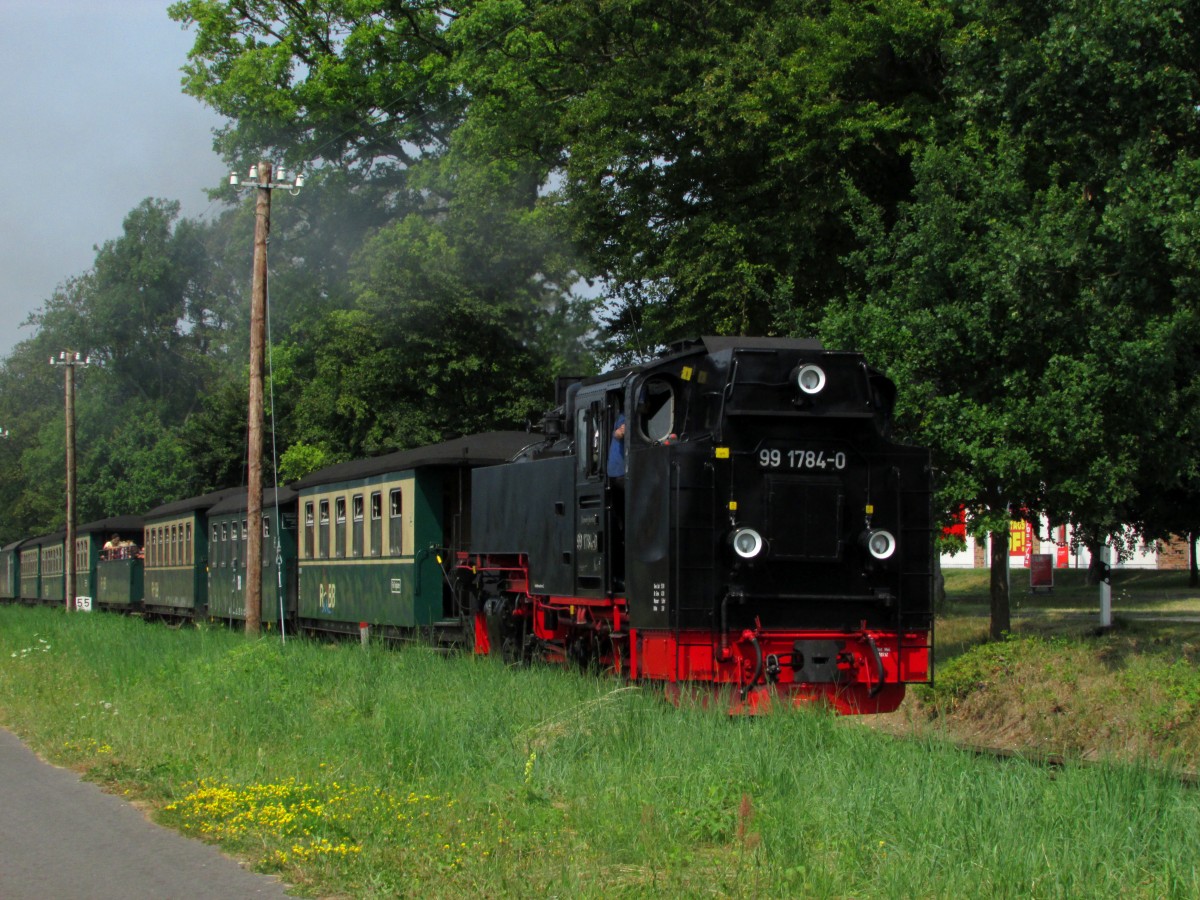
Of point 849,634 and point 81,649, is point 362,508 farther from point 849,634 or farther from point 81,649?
point 849,634

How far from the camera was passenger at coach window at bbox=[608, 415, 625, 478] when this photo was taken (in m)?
13.2

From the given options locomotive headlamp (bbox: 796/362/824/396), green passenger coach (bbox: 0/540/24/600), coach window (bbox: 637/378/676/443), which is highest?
locomotive headlamp (bbox: 796/362/824/396)

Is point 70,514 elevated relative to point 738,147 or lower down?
lower down

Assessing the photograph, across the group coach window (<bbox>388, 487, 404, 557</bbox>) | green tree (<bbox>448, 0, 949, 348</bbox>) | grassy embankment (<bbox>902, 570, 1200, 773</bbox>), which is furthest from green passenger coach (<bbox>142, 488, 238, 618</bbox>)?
grassy embankment (<bbox>902, 570, 1200, 773</bbox>)

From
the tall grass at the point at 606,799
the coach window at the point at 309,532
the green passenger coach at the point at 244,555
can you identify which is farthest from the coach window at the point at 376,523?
the tall grass at the point at 606,799

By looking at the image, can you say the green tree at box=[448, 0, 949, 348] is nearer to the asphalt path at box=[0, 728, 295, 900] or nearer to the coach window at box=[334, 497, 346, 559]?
the coach window at box=[334, 497, 346, 559]

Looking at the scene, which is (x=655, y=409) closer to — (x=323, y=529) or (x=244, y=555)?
(x=323, y=529)

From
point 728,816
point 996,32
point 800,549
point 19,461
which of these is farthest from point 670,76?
point 19,461

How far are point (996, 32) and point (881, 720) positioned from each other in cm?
858

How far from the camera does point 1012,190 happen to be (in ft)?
57.7

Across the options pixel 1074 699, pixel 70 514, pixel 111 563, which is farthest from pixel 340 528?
pixel 111 563

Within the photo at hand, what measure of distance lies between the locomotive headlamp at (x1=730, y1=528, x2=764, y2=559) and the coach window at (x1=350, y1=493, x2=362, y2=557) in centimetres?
1245

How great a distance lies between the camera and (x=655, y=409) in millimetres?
12914

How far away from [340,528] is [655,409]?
42.1ft
